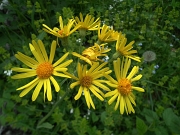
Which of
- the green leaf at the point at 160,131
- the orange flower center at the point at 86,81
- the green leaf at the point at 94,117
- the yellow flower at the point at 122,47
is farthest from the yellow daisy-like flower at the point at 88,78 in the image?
the green leaf at the point at 94,117

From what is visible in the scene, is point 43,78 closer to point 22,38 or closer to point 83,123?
point 83,123

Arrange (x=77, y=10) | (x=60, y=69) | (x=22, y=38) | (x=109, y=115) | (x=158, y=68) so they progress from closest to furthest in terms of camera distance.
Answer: (x=60, y=69) → (x=109, y=115) → (x=22, y=38) → (x=158, y=68) → (x=77, y=10)

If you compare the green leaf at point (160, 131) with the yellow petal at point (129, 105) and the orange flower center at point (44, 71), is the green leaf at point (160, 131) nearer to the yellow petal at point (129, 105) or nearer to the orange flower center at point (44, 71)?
the yellow petal at point (129, 105)

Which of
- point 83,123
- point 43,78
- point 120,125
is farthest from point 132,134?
point 43,78

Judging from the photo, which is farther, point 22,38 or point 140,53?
point 140,53

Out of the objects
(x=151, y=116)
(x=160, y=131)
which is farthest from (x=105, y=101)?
(x=160, y=131)

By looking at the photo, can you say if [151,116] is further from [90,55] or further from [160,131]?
[90,55]

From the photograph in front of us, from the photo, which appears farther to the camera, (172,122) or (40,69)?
(172,122)
